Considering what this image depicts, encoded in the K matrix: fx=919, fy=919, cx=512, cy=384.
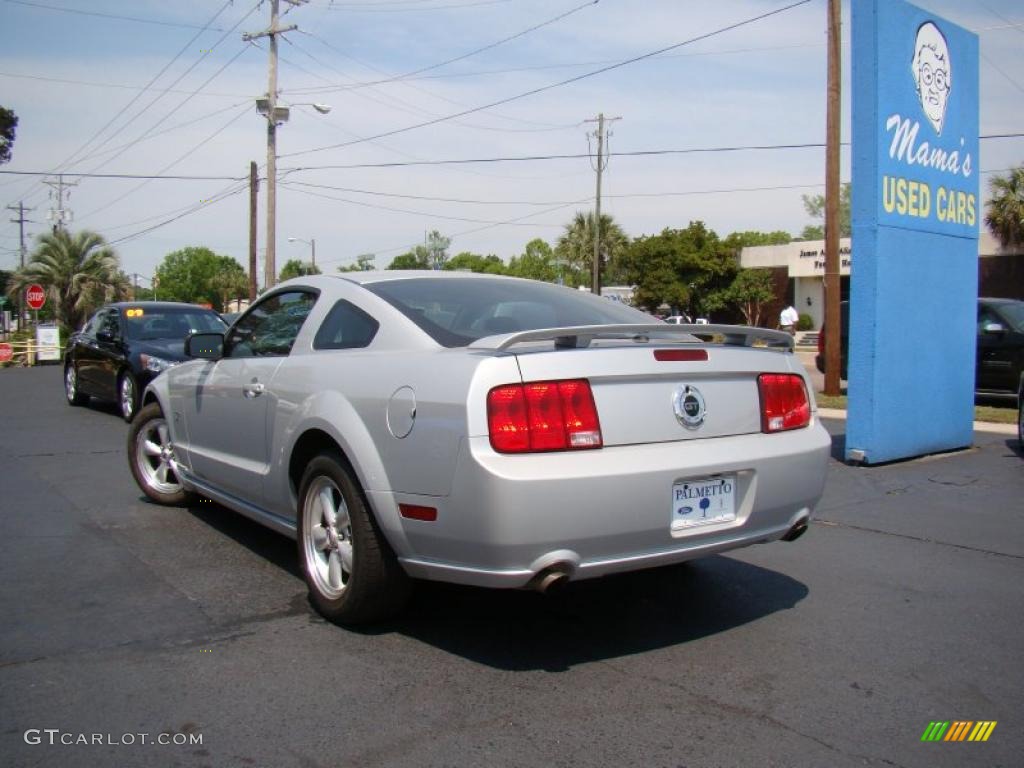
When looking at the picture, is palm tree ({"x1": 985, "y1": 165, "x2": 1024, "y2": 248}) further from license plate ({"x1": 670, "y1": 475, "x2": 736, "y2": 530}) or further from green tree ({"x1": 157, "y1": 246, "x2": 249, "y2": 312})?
green tree ({"x1": 157, "y1": 246, "x2": 249, "y2": 312})

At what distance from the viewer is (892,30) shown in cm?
799

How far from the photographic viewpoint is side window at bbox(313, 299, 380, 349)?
411 cm

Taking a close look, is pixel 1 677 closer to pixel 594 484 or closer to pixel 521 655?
pixel 521 655

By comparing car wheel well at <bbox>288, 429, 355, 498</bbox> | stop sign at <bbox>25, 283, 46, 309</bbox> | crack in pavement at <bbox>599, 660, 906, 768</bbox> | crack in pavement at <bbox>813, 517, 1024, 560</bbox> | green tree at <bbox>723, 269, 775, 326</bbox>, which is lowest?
crack in pavement at <bbox>599, 660, 906, 768</bbox>

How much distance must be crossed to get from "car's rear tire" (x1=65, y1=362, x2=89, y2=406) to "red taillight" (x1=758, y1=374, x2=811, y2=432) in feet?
38.2

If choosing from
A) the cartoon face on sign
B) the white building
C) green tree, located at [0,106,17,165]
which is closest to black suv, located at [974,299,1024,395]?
the cartoon face on sign

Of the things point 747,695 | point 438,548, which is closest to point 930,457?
point 747,695

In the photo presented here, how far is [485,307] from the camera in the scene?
4.28 metres

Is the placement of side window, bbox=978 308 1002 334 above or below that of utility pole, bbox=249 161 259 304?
below

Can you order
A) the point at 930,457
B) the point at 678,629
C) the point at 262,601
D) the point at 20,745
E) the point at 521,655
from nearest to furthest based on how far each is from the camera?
the point at 20,745 → the point at 521,655 → the point at 678,629 → the point at 262,601 → the point at 930,457

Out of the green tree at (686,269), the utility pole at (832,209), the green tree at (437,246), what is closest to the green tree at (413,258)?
the green tree at (437,246)

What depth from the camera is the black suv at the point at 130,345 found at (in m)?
→ 11.2

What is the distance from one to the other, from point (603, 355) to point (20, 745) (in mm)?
2347

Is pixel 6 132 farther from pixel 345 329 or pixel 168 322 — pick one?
pixel 345 329
